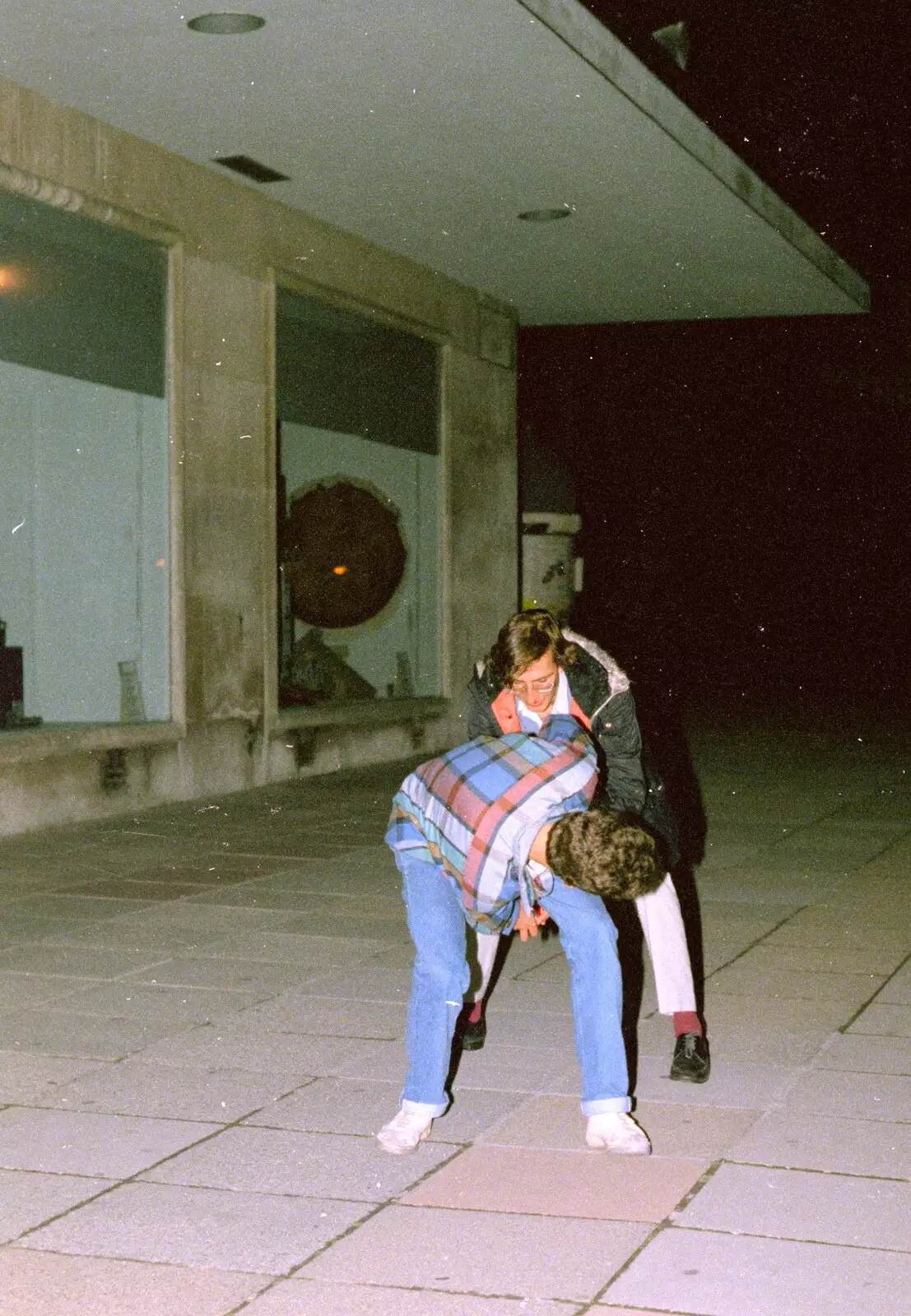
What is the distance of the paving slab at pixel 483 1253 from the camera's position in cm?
348

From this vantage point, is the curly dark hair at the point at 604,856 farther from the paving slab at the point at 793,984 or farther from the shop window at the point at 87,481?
the shop window at the point at 87,481

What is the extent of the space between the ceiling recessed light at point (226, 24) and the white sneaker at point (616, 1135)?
20.7 feet

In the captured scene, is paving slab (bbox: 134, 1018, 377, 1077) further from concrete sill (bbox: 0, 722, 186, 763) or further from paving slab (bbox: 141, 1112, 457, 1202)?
concrete sill (bbox: 0, 722, 186, 763)

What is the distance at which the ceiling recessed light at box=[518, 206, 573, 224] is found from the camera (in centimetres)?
1285

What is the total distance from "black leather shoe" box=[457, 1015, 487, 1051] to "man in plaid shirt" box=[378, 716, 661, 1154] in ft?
3.16

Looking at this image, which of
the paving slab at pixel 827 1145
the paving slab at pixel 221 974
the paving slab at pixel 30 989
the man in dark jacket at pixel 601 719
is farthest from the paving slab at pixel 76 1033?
the paving slab at pixel 827 1145

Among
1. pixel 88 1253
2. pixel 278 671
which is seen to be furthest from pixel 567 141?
pixel 88 1253

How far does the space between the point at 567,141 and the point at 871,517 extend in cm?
2671

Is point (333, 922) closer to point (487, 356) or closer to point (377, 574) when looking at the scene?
point (377, 574)

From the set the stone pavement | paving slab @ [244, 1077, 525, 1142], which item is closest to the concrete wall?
the stone pavement

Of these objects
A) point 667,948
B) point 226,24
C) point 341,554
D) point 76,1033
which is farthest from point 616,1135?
point 341,554

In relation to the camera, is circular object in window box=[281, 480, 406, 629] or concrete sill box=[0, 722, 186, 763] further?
circular object in window box=[281, 480, 406, 629]

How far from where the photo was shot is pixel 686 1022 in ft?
16.9

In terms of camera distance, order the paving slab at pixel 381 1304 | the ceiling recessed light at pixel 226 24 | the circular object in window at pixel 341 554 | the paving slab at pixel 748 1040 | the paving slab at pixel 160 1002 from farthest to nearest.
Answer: the circular object in window at pixel 341 554 < the ceiling recessed light at pixel 226 24 < the paving slab at pixel 160 1002 < the paving slab at pixel 748 1040 < the paving slab at pixel 381 1304
